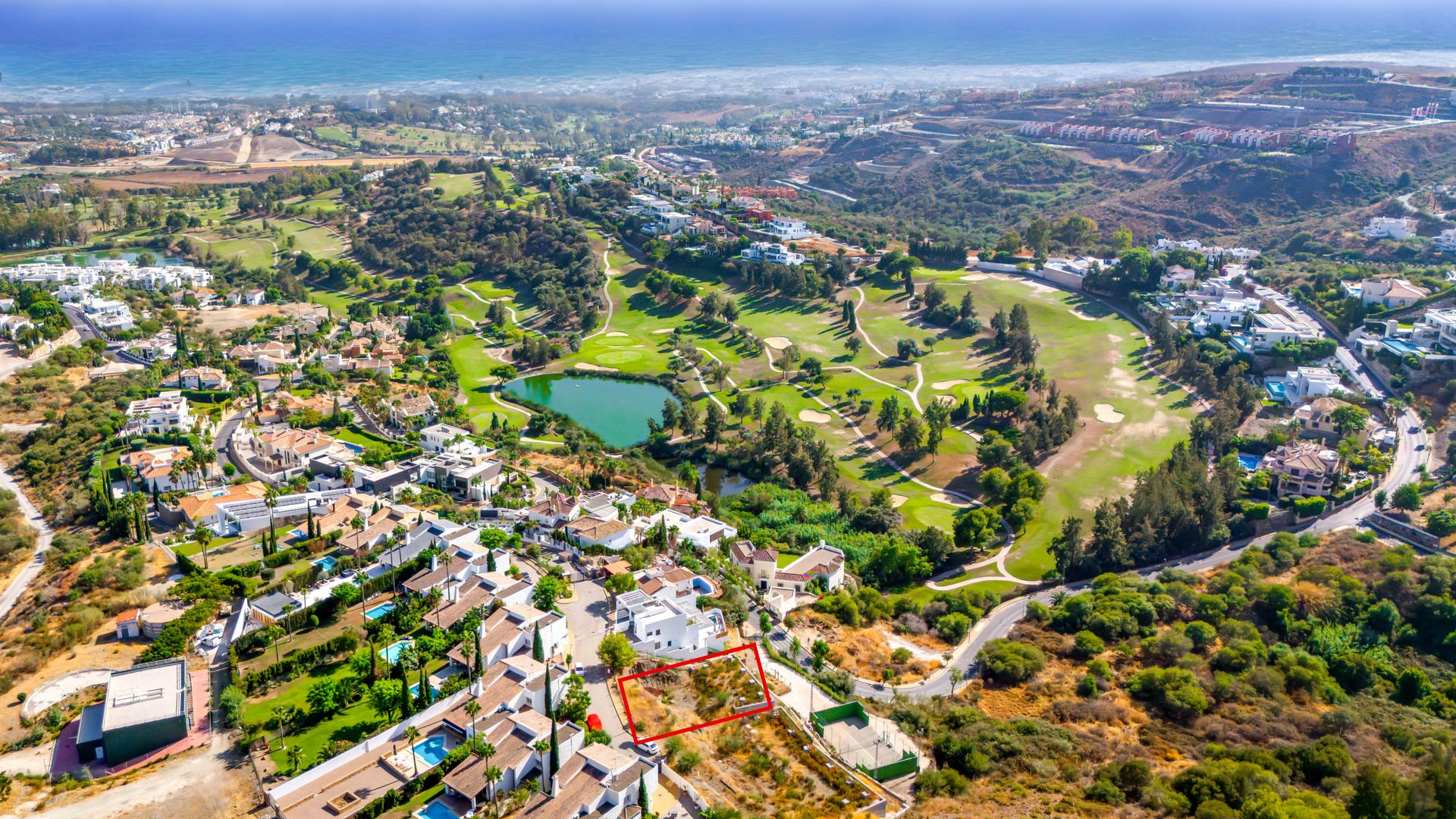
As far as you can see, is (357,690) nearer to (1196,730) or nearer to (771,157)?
(1196,730)

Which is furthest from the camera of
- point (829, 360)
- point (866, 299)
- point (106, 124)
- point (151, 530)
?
point (106, 124)

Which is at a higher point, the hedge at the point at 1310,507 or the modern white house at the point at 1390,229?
the modern white house at the point at 1390,229

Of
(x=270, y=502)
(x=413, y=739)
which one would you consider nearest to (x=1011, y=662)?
(x=413, y=739)

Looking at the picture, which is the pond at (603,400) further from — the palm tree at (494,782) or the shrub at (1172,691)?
the palm tree at (494,782)

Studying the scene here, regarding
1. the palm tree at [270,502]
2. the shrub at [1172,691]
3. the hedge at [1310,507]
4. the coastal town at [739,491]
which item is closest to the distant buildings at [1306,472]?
the coastal town at [739,491]

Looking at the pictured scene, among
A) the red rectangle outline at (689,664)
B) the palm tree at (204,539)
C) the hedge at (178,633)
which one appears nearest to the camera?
the red rectangle outline at (689,664)

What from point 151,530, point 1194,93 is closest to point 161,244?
point 151,530

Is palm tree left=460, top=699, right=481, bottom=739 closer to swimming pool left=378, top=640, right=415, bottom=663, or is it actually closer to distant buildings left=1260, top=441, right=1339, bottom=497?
swimming pool left=378, top=640, right=415, bottom=663
